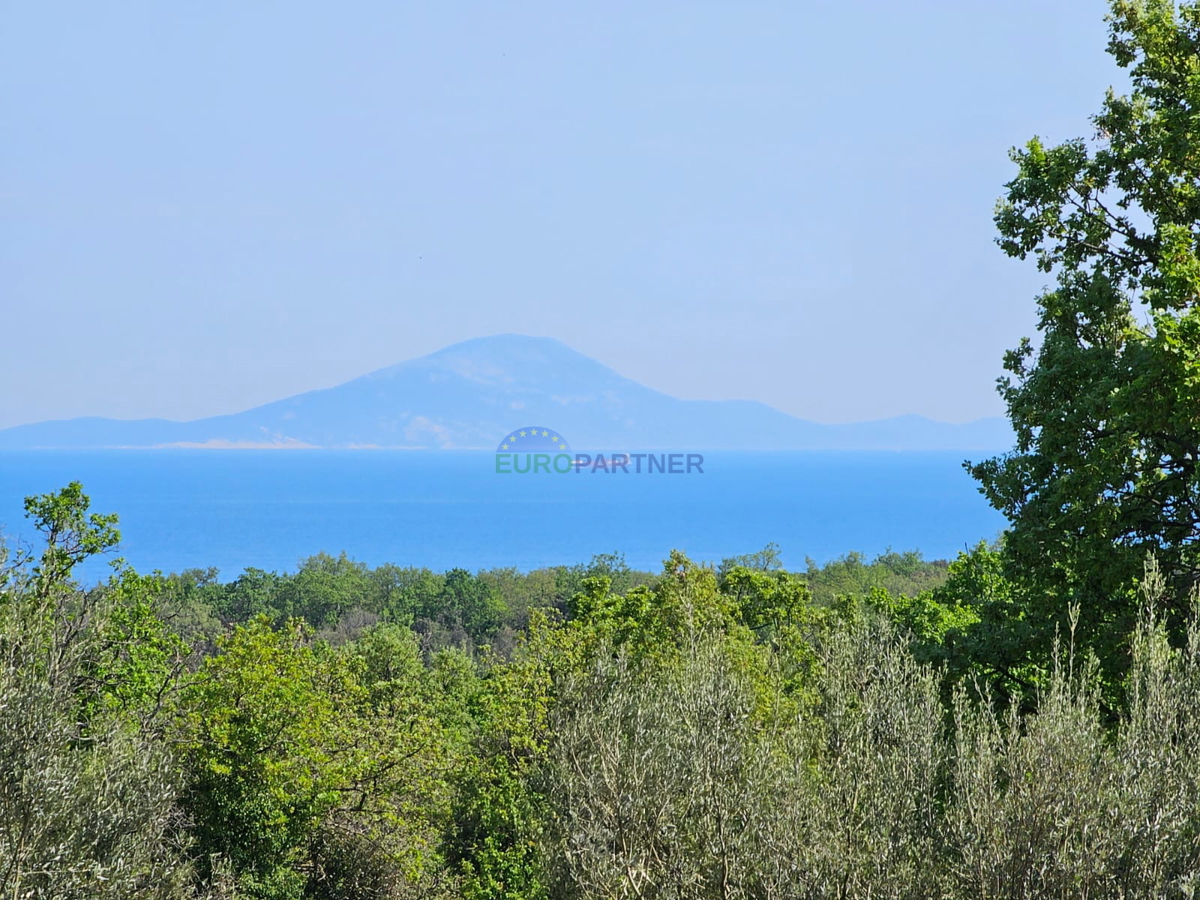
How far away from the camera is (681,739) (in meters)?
10.8

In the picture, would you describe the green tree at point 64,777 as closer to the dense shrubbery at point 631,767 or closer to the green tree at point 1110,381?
the dense shrubbery at point 631,767

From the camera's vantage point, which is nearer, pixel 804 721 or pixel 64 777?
pixel 64 777

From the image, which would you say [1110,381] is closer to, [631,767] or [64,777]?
[631,767]

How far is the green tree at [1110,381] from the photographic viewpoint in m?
13.3

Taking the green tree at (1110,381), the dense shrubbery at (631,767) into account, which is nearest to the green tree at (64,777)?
the dense shrubbery at (631,767)

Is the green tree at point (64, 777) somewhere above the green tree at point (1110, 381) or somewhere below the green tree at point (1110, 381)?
below

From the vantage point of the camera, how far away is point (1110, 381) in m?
13.7

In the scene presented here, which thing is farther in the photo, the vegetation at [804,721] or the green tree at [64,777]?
the green tree at [64,777]

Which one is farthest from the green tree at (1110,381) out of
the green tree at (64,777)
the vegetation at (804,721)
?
the green tree at (64,777)

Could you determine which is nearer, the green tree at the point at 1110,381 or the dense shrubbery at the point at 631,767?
the dense shrubbery at the point at 631,767

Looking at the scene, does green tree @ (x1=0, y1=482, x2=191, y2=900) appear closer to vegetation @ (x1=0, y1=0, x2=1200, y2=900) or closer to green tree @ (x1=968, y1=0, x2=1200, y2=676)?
vegetation @ (x1=0, y1=0, x2=1200, y2=900)

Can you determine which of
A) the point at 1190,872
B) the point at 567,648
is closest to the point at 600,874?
the point at 1190,872

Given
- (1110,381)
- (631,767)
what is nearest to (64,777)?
(631,767)

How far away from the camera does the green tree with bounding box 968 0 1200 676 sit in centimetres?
1330
